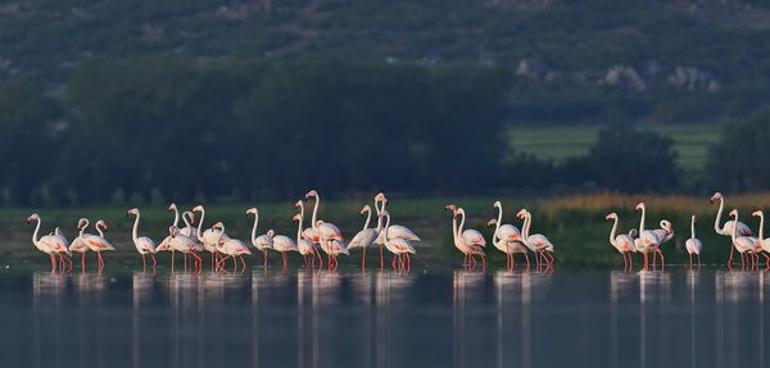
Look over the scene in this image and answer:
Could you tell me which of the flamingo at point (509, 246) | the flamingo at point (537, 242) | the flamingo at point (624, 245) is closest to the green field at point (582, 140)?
the flamingo at point (624, 245)

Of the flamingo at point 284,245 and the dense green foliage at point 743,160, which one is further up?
the dense green foliage at point 743,160

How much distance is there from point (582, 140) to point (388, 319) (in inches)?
2137

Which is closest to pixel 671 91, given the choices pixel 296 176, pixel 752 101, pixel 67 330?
pixel 752 101

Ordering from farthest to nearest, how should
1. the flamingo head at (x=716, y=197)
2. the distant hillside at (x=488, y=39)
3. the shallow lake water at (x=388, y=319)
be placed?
1. the distant hillside at (x=488, y=39)
2. the flamingo head at (x=716, y=197)
3. the shallow lake water at (x=388, y=319)

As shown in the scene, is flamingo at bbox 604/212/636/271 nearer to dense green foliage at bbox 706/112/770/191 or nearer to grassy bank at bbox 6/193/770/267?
grassy bank at bbox 6/193/770/267

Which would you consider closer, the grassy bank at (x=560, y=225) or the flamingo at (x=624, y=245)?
the flamingo at (x=624, y=245)

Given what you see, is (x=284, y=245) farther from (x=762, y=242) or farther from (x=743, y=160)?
(x=743, y=160)

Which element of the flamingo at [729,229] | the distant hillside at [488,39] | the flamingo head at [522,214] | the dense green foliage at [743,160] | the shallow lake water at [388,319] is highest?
the distant hillside at [488,39]

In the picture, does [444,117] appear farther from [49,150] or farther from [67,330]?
[67,330]

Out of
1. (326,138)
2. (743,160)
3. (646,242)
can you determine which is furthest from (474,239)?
(326,138)

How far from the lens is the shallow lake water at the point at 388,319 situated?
24.3m

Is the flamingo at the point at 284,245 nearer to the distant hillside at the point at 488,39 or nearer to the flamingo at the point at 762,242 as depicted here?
the flamingo at the point at 762,242

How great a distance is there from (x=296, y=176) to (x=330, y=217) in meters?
16.5

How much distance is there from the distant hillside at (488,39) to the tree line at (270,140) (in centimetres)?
2310
